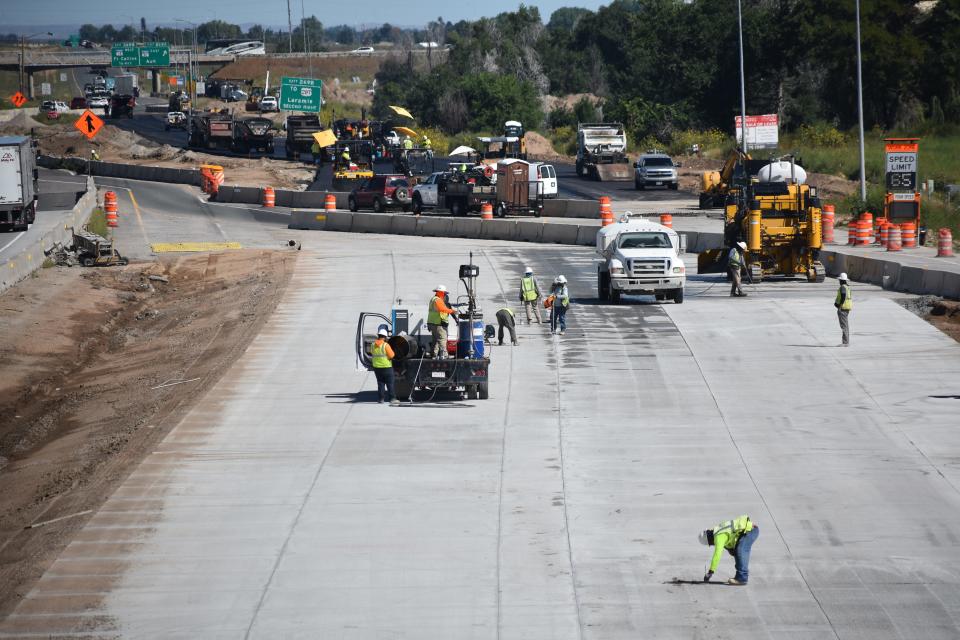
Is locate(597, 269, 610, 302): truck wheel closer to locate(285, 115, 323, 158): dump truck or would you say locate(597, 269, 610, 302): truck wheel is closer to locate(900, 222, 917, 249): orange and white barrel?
locate(900, 222, 917, 249): orange and white barrel

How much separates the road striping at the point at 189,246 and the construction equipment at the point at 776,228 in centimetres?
1992

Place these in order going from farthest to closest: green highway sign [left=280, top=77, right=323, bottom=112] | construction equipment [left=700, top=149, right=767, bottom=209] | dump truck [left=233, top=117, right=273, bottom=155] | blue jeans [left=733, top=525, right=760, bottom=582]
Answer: green highway sign [left=280, top=77, right=323, bottom=112] < dump truck [left=233, top=117, right=273, bottom=155] < construction equipment [left=700, top=149, right=767, bottom=209] < blue jeans [left=733, top=525, right=760, bottom=582]

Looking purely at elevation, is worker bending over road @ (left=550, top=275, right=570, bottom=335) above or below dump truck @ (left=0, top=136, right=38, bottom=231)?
below

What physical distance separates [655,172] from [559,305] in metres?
38.7

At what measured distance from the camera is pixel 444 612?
14.9m

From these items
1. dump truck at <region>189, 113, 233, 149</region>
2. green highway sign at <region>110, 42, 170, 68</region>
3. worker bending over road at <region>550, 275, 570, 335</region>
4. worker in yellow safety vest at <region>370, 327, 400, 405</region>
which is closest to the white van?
worker bending over road at <region>550, 275, 570, 335</region>

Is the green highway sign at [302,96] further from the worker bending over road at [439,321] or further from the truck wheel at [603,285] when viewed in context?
the worker bending over road at [439,321]

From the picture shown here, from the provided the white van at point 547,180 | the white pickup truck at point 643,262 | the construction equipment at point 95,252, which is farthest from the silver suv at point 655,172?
the white pickup truck at point 643,262

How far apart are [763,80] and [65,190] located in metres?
51.4

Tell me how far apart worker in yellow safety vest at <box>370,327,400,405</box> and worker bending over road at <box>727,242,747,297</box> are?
47.5 feet

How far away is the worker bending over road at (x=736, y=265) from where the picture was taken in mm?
36625

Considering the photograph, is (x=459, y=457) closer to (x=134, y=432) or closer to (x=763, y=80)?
(x=134, y=432)

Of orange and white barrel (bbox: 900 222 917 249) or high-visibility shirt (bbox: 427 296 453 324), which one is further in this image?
orange and white barrel (bbox: 900 222 917 249)

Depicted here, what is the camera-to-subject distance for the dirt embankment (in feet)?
67.8
